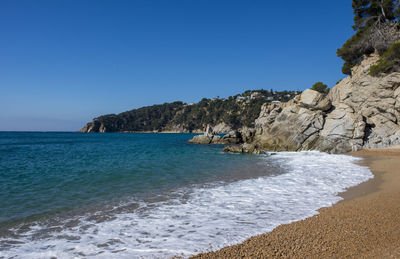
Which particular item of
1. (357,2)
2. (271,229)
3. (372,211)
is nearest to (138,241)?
(271,229)

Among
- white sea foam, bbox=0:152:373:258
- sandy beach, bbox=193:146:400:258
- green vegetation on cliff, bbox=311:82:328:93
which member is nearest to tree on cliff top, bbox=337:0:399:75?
green vegetation on cliff, bbox=311:82:328:93

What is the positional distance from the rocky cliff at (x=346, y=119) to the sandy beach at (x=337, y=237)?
72.0 ft

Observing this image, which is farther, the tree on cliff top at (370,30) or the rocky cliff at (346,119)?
the tree on cliff top at (370,30)

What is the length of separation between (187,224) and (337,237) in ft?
11.7

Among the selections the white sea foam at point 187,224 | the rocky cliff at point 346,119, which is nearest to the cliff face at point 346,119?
the rocky cliff at point 346,119

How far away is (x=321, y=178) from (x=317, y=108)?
20.5m

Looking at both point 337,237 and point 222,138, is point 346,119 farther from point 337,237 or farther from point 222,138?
point 222,138

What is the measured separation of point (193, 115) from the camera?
6240 inches

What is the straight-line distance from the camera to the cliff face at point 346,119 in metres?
26.5

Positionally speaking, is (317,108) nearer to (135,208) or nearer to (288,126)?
(288,126)

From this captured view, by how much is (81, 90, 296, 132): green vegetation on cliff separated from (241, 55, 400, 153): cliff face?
80.6 metres

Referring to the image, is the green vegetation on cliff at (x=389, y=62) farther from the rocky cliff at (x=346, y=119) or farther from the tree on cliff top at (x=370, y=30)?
the tree on cliff top at (x=370, y=30)

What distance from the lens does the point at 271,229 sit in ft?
19.4

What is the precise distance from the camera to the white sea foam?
16.6ft
